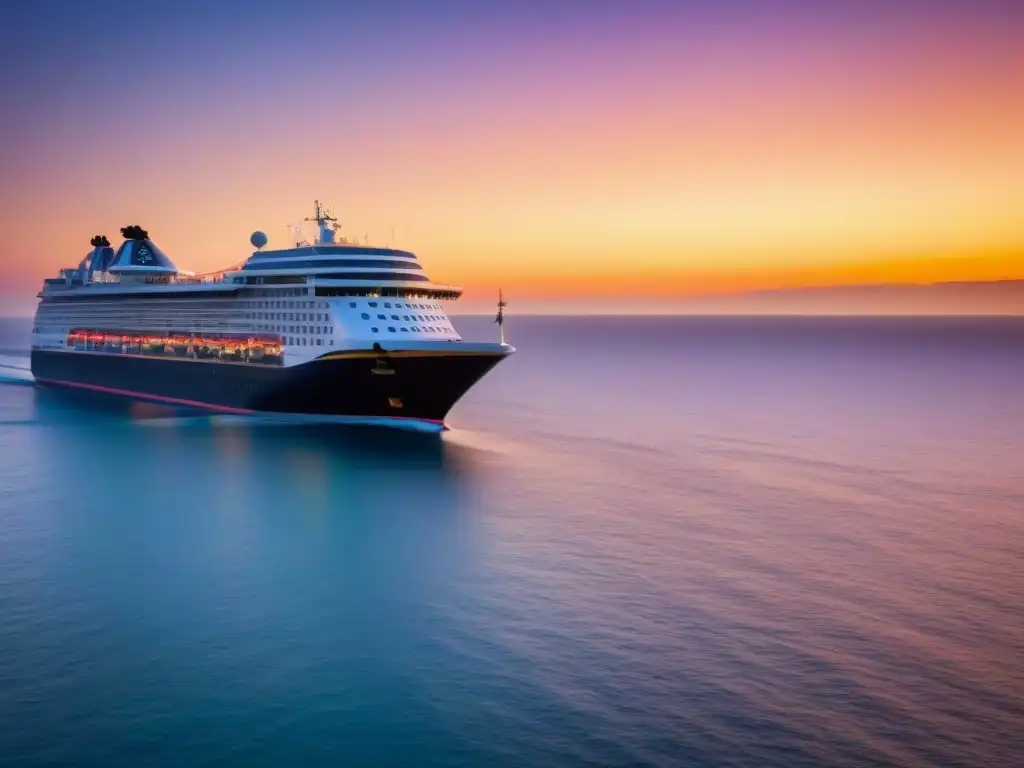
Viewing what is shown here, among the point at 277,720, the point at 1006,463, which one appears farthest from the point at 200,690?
the point at 1006,463

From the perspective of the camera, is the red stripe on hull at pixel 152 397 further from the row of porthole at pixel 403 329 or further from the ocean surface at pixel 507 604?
the row of porthole at pixel 403 329

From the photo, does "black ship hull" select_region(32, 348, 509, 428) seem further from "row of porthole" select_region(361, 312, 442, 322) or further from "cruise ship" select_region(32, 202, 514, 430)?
"row of porthole" select_region(361, 312, 442, 322)

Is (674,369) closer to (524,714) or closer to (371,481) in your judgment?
(371,481)

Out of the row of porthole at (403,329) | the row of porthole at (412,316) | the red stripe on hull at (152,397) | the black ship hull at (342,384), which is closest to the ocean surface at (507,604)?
the black ship hull at (342,384)

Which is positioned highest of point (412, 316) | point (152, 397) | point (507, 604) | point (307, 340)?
point (412, 316)

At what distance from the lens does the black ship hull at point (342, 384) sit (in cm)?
5662

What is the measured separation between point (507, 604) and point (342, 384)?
3654cm

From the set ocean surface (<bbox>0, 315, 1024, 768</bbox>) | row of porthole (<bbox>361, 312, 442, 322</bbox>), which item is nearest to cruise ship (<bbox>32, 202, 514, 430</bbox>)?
row of porthole (<bbox>361, 312, 442, 322</bbox>)

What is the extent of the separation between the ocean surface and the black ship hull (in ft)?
13.2

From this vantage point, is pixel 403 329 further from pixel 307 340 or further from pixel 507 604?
pixel 507 604

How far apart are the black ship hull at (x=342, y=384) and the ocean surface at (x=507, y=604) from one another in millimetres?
4030

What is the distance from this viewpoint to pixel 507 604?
2625 centimetres

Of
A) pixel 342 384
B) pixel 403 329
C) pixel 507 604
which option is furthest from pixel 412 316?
pixel 507 604

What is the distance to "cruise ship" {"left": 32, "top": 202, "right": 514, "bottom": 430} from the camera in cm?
5794
